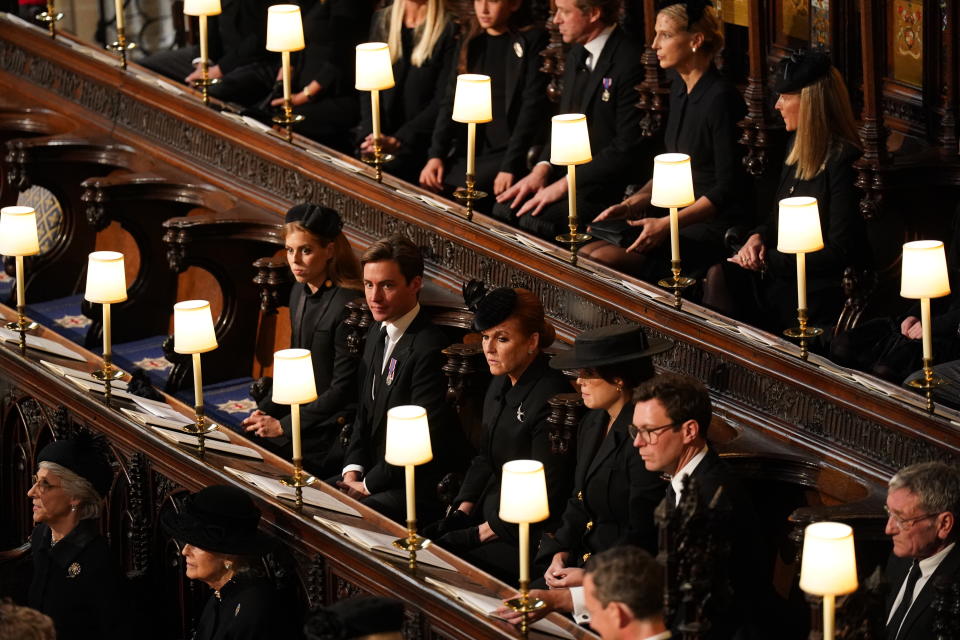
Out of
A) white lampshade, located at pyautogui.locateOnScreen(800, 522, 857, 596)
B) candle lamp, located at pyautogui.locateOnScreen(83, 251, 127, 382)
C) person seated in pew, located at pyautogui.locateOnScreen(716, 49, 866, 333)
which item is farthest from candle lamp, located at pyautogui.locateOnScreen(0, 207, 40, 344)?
white lampshade, located at pyautogui.locateOnScreen(800, 522, 857, 596)

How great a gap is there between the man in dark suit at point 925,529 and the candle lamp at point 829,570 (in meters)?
0.62

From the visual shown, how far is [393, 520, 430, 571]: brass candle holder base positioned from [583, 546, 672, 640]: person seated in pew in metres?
1.08

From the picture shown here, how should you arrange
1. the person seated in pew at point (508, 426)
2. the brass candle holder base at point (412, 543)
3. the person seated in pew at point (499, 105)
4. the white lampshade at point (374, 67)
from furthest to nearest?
1. the person seated in pew at point (499, 105)
2. the white lampshade at point (374, 67)
3. the person seated in pew at point (508, 426)
4. the brass candle holder base at point (412, 543)

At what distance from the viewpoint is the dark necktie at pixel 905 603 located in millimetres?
4926

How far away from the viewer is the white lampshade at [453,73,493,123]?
22.4 ft

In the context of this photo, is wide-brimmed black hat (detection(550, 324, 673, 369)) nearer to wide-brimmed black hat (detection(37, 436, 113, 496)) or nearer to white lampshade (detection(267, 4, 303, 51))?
wide-brimmed black hat (detection(37, 436, 113, 496))

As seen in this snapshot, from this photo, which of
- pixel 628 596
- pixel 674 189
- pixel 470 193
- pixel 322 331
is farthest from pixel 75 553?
pixel 628 596

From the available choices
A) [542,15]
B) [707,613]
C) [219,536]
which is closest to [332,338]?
[219,536]

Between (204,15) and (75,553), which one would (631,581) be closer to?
(75,553)

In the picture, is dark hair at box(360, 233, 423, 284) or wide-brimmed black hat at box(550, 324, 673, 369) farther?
dark hair at box(360, 233, 423, 284)

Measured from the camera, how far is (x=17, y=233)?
690 cm

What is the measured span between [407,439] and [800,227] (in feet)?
4.63

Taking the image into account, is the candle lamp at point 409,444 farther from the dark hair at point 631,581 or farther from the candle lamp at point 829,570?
the candle lamp at point 829,570

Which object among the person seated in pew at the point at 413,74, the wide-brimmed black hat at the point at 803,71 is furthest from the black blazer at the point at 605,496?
the person seated in pew at the point at 413,74
